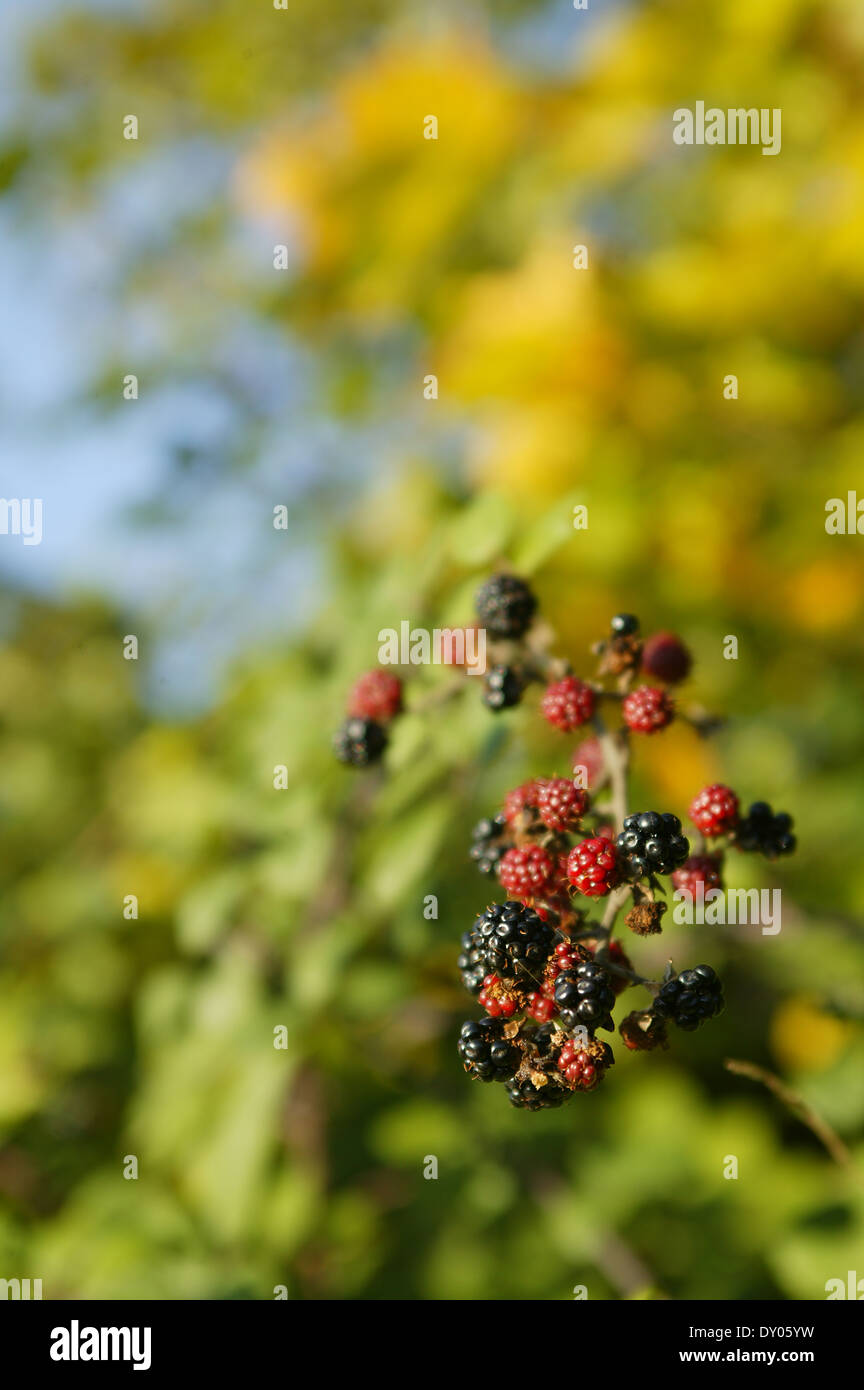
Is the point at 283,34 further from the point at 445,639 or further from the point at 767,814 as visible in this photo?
the point at 767,814

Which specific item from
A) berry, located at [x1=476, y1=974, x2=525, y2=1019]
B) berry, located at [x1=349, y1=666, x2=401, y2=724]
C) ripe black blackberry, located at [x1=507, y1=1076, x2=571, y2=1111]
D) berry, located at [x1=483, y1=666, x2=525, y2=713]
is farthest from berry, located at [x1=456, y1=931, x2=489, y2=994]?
berry, located at [x1=349, y1=666, x2=401, y2=724]

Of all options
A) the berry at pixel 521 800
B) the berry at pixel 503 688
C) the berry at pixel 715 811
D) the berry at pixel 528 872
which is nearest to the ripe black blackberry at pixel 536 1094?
the berry at pixel 528 872

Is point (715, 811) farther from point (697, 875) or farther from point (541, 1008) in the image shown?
point (541, 1008)

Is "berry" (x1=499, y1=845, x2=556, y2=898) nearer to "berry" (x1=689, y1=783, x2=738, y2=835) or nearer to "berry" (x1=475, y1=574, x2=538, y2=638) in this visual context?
"berry" (x1=689, y1=783, x2=738, y2=835)

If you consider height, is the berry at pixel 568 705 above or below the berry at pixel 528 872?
above

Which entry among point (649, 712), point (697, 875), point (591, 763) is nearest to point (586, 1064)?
point (697, 875)

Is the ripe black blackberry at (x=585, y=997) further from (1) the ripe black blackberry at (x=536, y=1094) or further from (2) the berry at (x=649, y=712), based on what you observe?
(2) the berry at (x=649, y=712)
